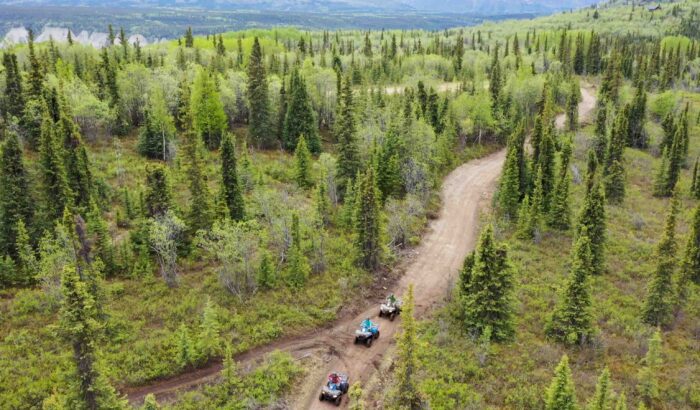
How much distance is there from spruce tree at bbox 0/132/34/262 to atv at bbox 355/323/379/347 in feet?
109

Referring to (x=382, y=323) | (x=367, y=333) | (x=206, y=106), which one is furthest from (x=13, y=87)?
(x=367, y=333)

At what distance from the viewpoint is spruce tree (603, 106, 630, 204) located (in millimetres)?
75562

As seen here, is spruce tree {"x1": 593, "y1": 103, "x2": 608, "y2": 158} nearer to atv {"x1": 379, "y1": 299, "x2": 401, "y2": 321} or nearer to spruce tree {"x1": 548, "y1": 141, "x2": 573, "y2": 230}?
spruce tree {"x1": 548, "y1": 141, "x2": 573, "y2": 230}

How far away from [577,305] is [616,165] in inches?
1684

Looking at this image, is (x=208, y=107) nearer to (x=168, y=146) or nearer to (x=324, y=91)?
(x=168, y=146)

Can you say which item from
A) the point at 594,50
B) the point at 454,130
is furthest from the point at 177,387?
the point at 594,50

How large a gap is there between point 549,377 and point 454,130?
60764 millimetres

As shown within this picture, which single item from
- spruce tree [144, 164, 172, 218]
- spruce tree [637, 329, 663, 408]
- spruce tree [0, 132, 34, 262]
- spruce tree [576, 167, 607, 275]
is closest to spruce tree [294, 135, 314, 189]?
spruce tree [144, 164, 172, 218]

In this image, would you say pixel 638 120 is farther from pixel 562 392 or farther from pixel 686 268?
pixel 562 392

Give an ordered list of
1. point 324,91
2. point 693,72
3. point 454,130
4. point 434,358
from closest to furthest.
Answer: point 434,358, point 454,130, point 324,91, point 693,72

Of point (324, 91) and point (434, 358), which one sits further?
point (324, 91)

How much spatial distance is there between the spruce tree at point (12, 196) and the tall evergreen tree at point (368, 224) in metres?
31.5

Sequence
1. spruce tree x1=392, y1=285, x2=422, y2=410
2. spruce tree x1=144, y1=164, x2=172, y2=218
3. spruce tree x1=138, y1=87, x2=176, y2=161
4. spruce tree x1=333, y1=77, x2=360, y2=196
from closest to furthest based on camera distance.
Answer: spruce tree x1=392, y1=285, x2=422, y2=410 < spruce tree x1=144, y1=164, x2=172, y2=218 < spruce tree x1=333, y1=77, x2=360, y2=196 < spruce tree x1=138, y1=87, x2=176, y2=161

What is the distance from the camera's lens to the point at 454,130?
92.4 m
